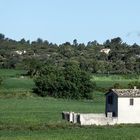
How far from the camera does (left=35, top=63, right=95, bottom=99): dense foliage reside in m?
108

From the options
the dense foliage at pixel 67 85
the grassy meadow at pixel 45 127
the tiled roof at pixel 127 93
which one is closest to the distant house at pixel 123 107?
the tiled roof at pixel 127 93

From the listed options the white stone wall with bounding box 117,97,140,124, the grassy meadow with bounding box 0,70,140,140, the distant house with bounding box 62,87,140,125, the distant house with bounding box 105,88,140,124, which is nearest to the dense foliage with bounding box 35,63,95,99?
the grassy meadow with bounding box 0,70,140,140

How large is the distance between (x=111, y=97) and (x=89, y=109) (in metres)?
8.09

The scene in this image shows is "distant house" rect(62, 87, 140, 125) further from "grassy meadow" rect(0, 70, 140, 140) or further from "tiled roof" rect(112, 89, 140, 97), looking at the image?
"grassy meadow" rect(0, 70, 140, 140)

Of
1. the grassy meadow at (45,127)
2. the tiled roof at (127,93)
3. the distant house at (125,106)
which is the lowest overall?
the grassy meadow at (45,127)

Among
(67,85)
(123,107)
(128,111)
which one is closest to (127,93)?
(123,107)

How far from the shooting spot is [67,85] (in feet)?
356

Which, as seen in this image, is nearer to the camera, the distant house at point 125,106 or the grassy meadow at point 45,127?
the grassy meadow at point 45,127

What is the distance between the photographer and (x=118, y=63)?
178875 millimetres

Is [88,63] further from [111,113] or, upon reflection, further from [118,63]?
[111,113]

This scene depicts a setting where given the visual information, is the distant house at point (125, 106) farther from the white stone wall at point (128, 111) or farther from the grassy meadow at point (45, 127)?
the grassy meadow at point (45, 127)

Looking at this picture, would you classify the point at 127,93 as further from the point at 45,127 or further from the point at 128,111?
the point at 45,127

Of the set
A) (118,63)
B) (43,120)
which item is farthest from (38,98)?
(118,63)

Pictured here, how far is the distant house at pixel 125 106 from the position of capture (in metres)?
69.9
